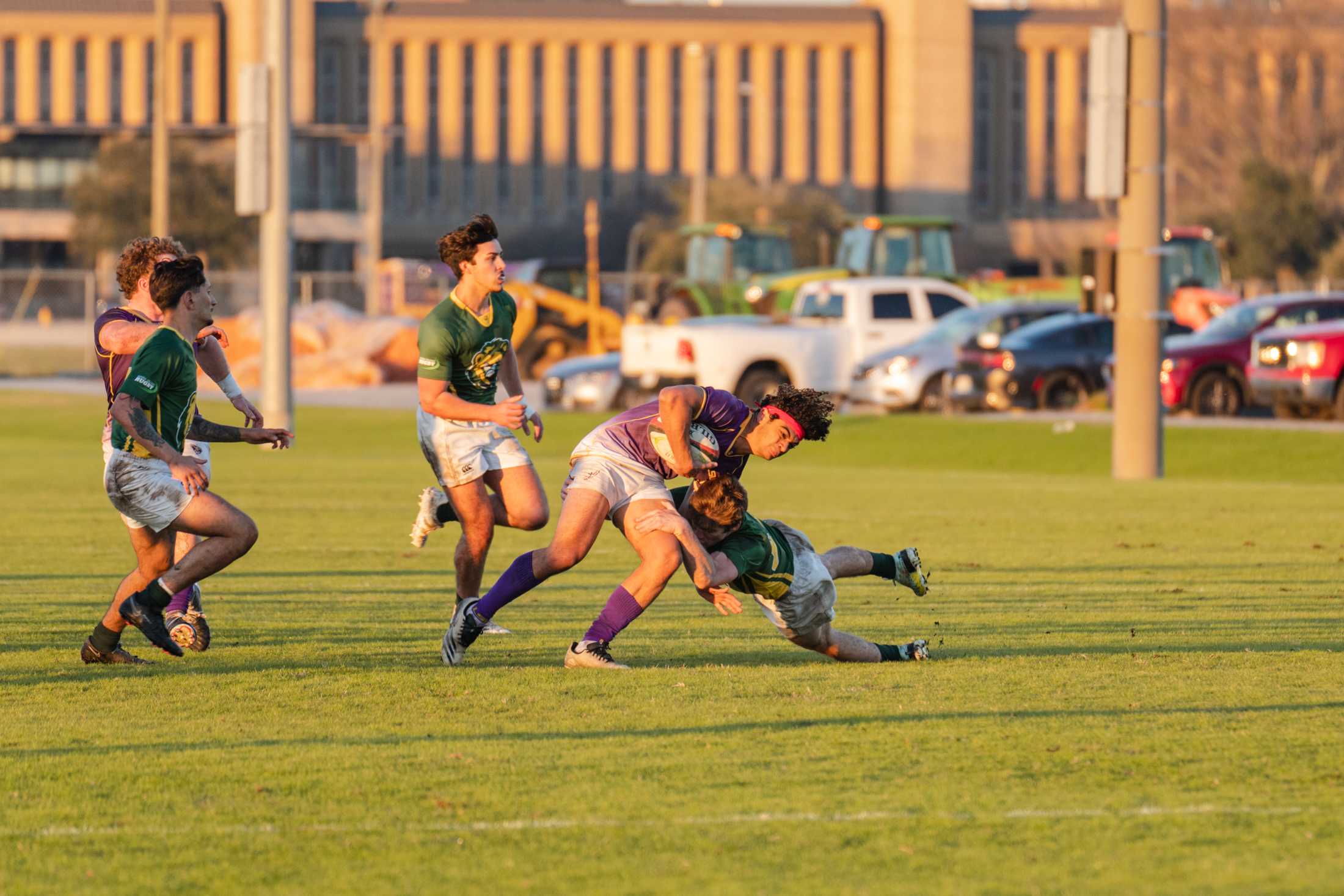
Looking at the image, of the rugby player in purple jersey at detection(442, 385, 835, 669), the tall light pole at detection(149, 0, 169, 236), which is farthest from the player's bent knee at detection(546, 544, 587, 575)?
the tall light pole at detection(149, 0, 169, 236)

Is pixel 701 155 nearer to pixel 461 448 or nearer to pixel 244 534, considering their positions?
pixel 461 448

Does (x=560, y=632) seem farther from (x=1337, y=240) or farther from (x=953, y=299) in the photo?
(x=1337, y=240)

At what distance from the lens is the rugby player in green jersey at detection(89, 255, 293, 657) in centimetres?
870

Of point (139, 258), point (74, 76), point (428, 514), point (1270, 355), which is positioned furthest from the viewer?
point (74, 76)

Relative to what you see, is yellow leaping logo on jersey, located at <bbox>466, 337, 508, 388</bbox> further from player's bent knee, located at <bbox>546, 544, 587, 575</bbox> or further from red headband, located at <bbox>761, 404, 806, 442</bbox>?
red headband, located at <bbox>761, 404, 806, 442</bbox>

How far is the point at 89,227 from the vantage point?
78312mm

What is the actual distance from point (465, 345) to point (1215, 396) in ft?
71.0

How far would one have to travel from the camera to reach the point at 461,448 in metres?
9.62

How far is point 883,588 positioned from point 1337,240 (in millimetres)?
62073

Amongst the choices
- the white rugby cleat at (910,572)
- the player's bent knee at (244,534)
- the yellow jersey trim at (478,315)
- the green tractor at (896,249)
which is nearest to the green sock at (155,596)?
the player's bent knee at (244,534)

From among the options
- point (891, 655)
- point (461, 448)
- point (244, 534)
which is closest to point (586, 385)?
point (461, 448)

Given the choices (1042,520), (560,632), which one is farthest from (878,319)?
(560,632)

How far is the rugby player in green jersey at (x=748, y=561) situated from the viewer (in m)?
8.45

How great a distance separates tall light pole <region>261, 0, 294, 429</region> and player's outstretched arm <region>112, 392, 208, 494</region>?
61.6ft
